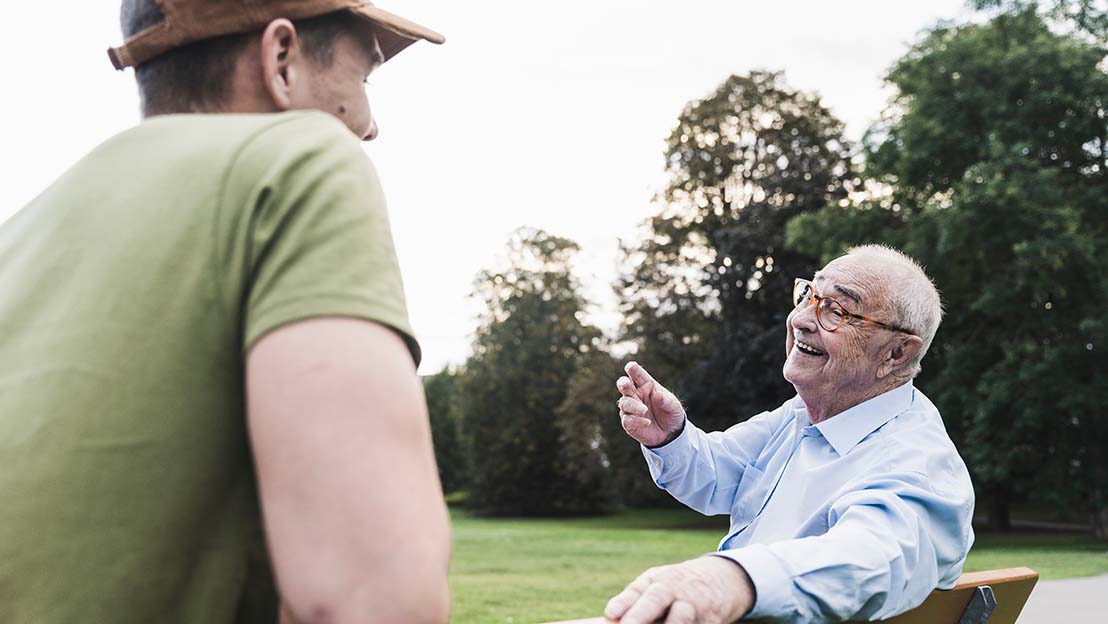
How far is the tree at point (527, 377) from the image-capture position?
4338 cm

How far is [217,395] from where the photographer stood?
34.9 inches

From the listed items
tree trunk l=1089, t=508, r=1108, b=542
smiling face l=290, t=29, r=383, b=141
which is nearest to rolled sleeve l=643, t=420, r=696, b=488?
smiling face l=290, t=29, r=383, b=141

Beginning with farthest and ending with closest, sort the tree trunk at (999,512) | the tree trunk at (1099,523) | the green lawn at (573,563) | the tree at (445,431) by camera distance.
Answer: the tree at (445,431), the tree trunk at (999,512), the tree trunk at (1099,523), the green lawn at (573,563)

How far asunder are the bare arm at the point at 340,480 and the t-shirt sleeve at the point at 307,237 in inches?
0.9

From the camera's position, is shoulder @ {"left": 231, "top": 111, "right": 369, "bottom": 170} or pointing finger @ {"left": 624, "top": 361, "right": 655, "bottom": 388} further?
pointing finger @ {"left": 624, "top": 361, "right": 655, "bottom": 388}

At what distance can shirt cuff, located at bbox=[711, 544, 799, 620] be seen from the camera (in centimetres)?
160

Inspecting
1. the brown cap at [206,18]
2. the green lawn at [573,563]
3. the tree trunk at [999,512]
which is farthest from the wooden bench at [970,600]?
the tree trunk at [999,512]

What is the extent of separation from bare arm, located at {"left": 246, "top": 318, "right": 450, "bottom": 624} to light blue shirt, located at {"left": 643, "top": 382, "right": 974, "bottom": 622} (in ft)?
3.00

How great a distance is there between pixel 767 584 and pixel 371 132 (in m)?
0.91

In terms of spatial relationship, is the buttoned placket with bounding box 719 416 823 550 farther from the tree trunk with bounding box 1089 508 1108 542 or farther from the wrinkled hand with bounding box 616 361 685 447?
the tree trunk with bounding box 1089 508 1108 542

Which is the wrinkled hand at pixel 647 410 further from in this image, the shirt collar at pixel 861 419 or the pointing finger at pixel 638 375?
the shirt collar at pixel 861 419

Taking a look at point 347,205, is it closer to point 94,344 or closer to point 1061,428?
point 94,344

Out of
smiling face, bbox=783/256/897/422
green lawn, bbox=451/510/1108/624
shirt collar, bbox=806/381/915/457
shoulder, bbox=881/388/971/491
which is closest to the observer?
shoulder, bbox=881/388/971/491

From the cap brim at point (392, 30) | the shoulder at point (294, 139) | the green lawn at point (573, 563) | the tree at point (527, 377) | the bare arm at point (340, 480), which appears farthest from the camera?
the tree at point (527, 377)
